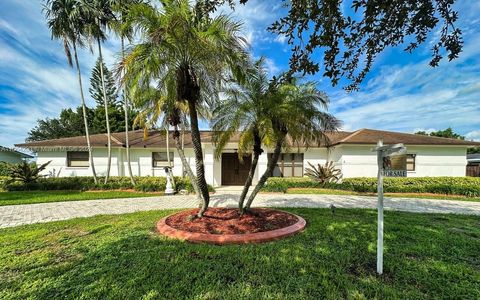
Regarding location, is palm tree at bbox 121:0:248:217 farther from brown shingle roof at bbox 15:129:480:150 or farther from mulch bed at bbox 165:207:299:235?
brown shingle roof at bbox 15:129:480:150

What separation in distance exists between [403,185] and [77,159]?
24182 millimetres

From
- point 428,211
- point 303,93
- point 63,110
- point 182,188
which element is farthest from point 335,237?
point 63,110

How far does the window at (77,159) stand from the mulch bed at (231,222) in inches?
584

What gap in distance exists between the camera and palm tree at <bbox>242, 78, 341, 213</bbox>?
605 cm

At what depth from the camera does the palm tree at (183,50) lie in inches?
202

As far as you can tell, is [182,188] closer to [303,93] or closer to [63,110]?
[303,93]

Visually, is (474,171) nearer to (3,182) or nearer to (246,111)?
(246,111)

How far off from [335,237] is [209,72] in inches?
216

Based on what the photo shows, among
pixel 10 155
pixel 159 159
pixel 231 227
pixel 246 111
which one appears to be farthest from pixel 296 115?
pixel 10 155

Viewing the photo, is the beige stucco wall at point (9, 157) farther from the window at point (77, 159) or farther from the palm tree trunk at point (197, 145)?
the palm tree trunk at point (197, 145)

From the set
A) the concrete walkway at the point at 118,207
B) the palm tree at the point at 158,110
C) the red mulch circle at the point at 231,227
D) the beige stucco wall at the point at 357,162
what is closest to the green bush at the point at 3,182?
the beige stucco wall at the point at 357,162

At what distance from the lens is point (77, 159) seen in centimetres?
1758

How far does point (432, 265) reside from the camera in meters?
4.12

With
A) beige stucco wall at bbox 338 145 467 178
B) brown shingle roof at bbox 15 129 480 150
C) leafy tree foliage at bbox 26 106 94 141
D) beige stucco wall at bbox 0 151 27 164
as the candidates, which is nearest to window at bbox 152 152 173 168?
brown shingle roof at bbox 15 129 480 150
